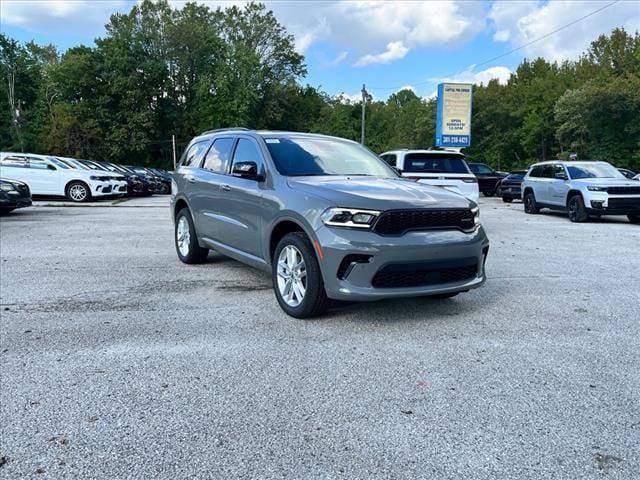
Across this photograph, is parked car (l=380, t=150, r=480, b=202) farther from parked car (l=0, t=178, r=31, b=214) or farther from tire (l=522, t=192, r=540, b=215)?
parked car (l=0, t=178, r=31, b=214)

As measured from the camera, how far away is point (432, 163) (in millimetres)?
10852

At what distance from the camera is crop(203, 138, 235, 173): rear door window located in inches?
254

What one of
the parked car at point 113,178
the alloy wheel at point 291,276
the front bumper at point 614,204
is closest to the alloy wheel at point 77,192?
the parked car at point 113,178

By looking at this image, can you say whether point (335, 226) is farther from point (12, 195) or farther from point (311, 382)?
point (12, 195)

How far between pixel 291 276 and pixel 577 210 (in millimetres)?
11640

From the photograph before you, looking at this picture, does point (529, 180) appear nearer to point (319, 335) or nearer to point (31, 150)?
point (319, 335)

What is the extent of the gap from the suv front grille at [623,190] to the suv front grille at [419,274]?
10634 millimetres

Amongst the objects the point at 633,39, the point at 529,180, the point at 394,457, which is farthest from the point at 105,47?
the point at 394,457

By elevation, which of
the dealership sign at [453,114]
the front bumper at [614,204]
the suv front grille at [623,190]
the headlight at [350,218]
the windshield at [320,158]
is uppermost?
the dealership sign at [453,114]

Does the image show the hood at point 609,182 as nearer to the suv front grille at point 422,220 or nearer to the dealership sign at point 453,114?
the suv front grille at point 422,220

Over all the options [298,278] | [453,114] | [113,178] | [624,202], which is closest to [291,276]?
[298,278]

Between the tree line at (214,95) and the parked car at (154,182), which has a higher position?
the tree line at (214,95)

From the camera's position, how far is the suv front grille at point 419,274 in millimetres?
4418

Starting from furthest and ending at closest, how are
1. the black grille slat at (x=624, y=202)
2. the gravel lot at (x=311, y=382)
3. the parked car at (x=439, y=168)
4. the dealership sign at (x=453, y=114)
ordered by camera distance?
the dealership sign at (x=453, y=114), the black grille slat at (x=624, y=202), the parked car at (x=439, y=168), the gravel lot at (x=311, y=382)
